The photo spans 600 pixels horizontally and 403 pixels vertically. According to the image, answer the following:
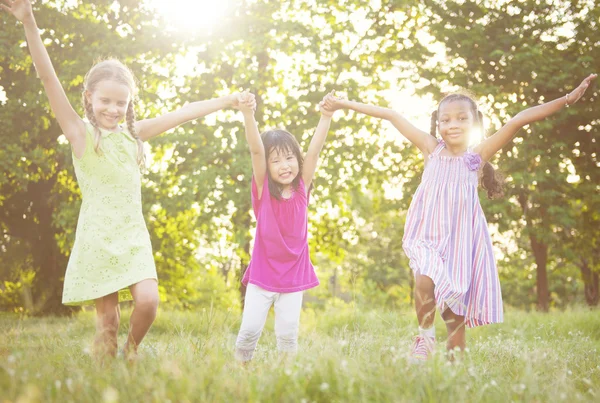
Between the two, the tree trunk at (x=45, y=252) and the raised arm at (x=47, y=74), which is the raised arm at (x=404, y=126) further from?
the tree trunk at (x=45, y=252)

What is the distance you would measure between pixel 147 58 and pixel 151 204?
315 centimetres

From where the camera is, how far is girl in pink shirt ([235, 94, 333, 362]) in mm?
4828

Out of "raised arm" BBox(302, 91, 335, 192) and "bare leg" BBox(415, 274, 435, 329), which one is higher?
"raised arm" BBox(302, 91, 335, 192)

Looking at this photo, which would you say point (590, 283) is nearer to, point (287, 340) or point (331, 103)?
point (331, 103)

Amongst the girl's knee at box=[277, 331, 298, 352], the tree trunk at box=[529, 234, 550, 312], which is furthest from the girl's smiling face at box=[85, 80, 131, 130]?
the tree trunk at box=[529, 234, 550, 312]

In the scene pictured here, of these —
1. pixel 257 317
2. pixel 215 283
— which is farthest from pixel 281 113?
pixel 215 283

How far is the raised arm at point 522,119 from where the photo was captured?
191 inches

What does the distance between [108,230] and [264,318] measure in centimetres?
141

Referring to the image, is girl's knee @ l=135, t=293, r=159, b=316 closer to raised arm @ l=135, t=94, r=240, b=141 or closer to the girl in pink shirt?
the girl in pink shirt

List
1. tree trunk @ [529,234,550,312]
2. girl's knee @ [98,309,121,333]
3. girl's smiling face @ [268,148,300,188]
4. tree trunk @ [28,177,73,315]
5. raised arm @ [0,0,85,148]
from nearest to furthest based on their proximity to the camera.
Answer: raised arm @ [0,0,85,148]
girl's knee @ [98,309,121,333]
girl's smiling face @ [268,148,300,188]
tree trunk @ [529,234,550,312]
tree trunk @ [28,177,73,315]

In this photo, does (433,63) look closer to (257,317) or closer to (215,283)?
(257,317)

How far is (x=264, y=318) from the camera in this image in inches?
189

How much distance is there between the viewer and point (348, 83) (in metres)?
12.8

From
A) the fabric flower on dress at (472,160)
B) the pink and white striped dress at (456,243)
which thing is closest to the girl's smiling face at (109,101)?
the pink and white striped dress at (456,243)
